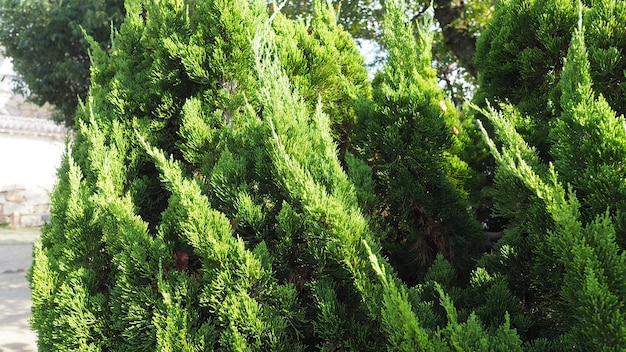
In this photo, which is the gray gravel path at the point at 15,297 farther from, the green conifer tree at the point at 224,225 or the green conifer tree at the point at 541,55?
the green conifer tree at the point at 541,55

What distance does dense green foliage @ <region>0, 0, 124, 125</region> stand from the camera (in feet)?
32.6

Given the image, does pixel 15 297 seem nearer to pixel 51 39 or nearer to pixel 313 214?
pixel 51 39

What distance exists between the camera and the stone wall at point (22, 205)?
17500 mm

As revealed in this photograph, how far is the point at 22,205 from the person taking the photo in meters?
17.6

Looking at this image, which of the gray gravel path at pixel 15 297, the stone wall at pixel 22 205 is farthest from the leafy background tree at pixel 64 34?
the stone wall at pixel 22 205

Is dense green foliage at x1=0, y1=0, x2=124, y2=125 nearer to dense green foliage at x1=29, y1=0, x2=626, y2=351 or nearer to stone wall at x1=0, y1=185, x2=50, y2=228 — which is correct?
stone wall at x1=0, y1=185, x2=50, y2=228

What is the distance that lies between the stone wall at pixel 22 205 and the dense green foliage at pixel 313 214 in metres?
17.2

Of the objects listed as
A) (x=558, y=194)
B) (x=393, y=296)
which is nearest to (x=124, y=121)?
(x=393, y=296)

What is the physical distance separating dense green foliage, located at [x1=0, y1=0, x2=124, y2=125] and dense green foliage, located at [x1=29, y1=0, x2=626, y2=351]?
836cm

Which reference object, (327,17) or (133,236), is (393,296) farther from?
(327,17)

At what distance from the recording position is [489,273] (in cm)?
174

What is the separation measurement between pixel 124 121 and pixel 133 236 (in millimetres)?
708

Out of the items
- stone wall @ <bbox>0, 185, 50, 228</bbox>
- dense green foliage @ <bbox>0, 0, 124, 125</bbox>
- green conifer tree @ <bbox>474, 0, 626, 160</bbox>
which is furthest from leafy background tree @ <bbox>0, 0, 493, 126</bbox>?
stone wall @ <bbox>0, 185, 50, 228</bbox>

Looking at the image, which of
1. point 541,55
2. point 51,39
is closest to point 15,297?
point 51,39
